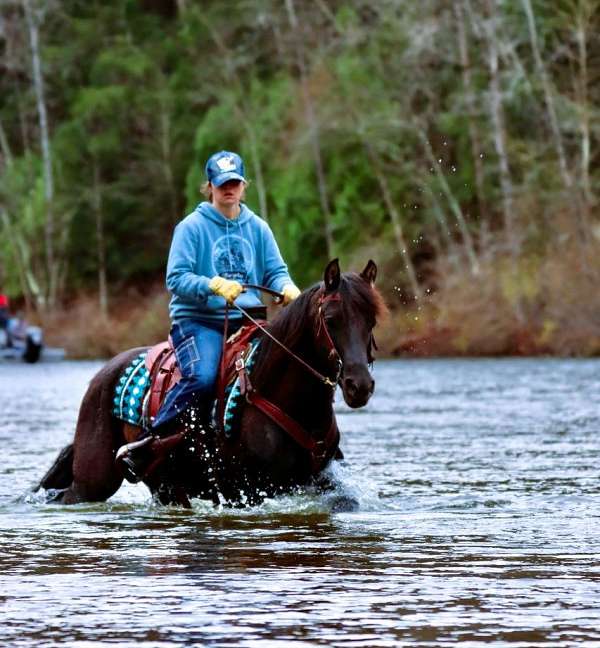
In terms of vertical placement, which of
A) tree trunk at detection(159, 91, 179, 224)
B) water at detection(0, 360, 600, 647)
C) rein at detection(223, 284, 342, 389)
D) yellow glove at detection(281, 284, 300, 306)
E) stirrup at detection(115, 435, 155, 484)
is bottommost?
water at detection(0, 360, 600, 647)

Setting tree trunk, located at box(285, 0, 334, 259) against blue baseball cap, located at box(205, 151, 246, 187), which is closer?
blue baseball cap, located at box(205, 151, 246, 187)

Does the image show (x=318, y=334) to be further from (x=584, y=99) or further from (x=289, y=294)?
(x=584, y=99)

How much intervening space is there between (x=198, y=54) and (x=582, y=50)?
19.2 m

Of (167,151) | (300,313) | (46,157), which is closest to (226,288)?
(300,313)

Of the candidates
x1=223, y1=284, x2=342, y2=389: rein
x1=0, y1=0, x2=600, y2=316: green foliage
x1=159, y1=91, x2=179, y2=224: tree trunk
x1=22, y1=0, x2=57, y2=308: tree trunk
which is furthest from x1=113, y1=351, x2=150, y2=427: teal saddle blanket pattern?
x1=159, y1=91, x2=179, y2=224: tree trunk

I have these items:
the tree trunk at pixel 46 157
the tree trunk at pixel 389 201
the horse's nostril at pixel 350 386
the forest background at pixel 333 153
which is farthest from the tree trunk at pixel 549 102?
the horse's nostril at pixel 350 386

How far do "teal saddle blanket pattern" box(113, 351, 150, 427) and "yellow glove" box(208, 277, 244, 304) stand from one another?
1.04 m

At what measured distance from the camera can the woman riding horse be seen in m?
11.3

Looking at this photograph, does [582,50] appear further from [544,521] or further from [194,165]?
[544,521]

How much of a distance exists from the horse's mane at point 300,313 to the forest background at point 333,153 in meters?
30.6

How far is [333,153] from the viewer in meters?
59.0

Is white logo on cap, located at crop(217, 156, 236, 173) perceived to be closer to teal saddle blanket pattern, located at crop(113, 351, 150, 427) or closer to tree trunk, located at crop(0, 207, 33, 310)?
teal saddle blanket pattern, located at crop(113, 351, 150, 427)

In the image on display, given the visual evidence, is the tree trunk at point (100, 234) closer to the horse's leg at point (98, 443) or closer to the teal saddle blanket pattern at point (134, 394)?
the horse's leg at point (98, 443)

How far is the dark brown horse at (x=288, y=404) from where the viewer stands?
1050cm
